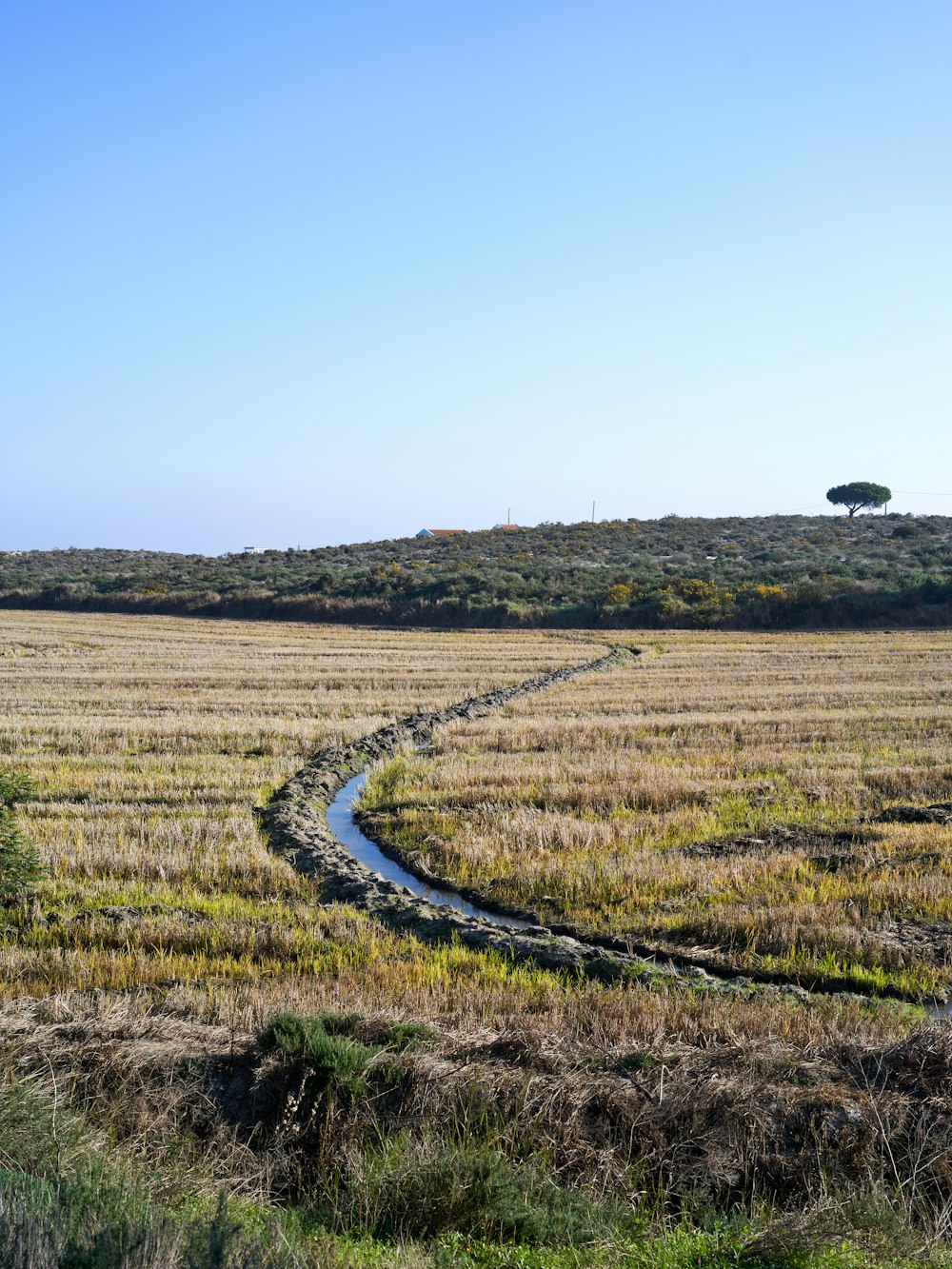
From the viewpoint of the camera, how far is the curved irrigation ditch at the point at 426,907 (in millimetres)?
8570

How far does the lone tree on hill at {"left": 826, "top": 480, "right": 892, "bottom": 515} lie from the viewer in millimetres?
109562

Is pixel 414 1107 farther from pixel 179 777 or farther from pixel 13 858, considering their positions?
pixel 179 777

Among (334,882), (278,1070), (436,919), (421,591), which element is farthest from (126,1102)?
(421,591)

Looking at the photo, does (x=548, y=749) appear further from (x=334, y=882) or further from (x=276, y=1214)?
(x=276, y=1214)

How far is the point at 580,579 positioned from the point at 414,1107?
2392 inches

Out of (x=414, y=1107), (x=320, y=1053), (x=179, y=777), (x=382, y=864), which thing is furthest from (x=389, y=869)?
(x=414, y=1107)

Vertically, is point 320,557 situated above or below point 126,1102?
above

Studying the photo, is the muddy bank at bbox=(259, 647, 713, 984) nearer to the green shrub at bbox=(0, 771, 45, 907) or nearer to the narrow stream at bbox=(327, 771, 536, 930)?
the narrow stream at bbox=(327, 771, 536, 930)

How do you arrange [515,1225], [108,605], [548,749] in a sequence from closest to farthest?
[515,1225], [548,749], [108,605]

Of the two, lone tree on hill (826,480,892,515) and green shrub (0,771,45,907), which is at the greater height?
lone tree on hill (826,480,892,515)

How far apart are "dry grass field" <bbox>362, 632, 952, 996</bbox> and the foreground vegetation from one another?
58.0 inches

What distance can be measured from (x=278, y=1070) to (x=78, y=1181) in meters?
1.59

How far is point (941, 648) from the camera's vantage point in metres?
39.6

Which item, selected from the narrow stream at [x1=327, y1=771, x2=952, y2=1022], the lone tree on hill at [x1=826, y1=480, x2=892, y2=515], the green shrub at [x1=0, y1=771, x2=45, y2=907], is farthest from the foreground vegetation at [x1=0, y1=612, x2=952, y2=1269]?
the lone tree on hill at [x1=826, y1=480, x2=892, y2=515]
